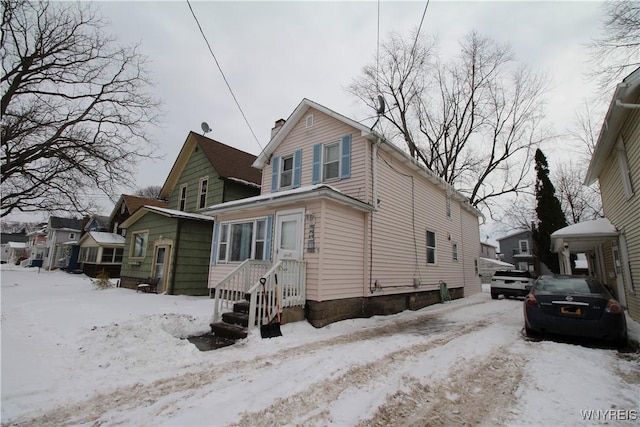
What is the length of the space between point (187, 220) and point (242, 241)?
17.0ft

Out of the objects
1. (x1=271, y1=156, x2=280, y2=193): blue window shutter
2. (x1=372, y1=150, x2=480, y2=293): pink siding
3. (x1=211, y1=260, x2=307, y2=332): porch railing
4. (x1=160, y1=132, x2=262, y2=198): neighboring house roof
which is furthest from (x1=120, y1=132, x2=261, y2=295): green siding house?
(x1=372, y1=150, x2=480, y2=293): pink siding

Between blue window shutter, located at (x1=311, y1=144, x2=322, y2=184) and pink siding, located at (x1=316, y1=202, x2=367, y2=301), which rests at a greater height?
blue window shutter, located at (x1=311, y1=144, x2=322, y2=184)

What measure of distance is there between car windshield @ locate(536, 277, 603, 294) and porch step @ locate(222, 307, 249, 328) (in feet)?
21.8

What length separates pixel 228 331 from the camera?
6.68 m

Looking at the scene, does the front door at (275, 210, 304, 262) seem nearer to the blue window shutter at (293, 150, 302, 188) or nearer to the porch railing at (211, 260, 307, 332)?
the porch railing at (211, 260, 307, 332)

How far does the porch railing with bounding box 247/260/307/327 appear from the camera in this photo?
21.7 ft

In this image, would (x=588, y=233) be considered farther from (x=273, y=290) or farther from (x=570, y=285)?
(x=273, y=290)

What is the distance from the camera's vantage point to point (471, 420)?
313 centimetres

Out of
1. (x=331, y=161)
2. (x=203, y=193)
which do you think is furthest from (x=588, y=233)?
(x=203, y=193)

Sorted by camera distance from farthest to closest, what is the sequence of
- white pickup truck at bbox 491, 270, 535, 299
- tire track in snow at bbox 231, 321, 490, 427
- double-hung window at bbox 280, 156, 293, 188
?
white pickup truck at bbox 491, 270, 535, 299
double-hung window at bbox 280, 156, 293, 188
tire track in snow at bbox 231, 321, 490, 427

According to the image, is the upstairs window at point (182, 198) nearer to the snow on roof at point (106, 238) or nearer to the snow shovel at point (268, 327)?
the snow on roof at point (106, 238)

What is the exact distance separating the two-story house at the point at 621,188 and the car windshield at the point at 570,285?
2.23 meters

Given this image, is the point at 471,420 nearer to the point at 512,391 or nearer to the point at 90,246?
the point at 512,391

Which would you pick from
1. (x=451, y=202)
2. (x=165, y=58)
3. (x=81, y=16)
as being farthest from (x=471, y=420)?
(x=81, y=16)
